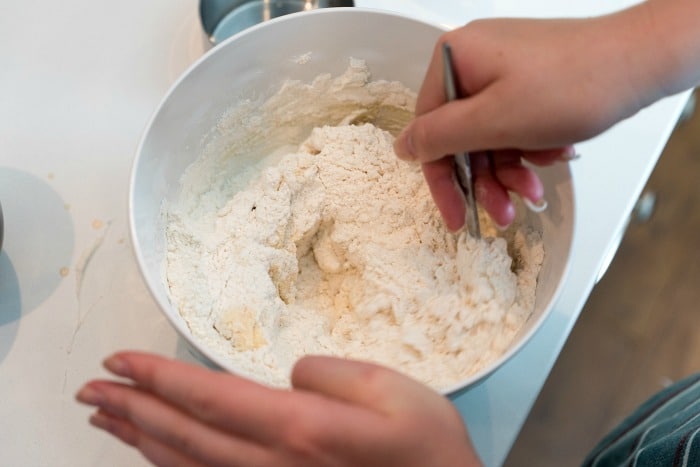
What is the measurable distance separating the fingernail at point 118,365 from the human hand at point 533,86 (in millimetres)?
328

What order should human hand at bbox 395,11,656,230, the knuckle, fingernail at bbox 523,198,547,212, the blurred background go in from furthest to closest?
the blurred background, fingernail at bbox 523,198,547,212, human hand at bbox 395,11,656,230, the knuckle

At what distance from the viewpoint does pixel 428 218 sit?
0.72 meters

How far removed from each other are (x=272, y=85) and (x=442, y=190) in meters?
0.25

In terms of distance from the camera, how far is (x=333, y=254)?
755 mm

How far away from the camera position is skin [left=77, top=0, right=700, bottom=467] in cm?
42

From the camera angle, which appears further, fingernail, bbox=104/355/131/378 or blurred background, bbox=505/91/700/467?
blurred background, bbox=505/91/700/467

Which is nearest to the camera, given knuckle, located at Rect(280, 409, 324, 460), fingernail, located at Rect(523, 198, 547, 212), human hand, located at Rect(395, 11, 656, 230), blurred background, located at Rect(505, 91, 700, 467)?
knuckle, located at Rect(280, 409, 324, 460)

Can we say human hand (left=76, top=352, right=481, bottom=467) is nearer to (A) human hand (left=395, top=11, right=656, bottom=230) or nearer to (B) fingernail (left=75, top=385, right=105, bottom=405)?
(B) fingernail (left=75, top=385, right=105, bottom=405)

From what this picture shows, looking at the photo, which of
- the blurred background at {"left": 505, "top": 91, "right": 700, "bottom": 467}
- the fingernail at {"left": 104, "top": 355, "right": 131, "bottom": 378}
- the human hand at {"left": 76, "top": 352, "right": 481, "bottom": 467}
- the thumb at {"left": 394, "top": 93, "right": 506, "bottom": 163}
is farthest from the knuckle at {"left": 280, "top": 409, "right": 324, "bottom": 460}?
the blurred background at {"left": 505, "top": 91, "right": 700, "bottom": 467}

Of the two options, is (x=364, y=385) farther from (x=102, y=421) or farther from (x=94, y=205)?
(x=94, y=205)

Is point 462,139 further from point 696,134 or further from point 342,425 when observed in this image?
point 696,134

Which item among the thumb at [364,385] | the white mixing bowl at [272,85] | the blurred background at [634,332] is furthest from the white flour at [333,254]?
the blurred background at [634,332]

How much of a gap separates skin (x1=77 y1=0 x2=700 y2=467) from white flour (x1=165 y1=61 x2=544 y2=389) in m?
0.07

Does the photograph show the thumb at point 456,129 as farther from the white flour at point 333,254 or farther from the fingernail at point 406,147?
the white flour at point 333,254
